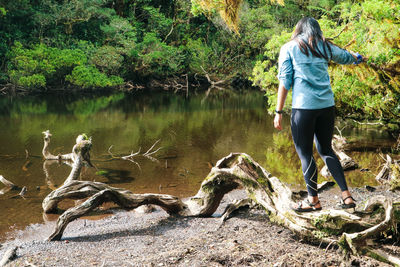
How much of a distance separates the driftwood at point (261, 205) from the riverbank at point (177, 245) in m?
0.15

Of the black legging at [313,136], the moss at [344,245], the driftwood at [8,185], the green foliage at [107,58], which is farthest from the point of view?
the green foliage at [107,58]

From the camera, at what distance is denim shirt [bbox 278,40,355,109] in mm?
3846

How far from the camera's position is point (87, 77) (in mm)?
31469

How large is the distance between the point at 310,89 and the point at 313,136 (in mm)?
504

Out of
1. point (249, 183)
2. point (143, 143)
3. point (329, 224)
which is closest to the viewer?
→ point (329, 224)

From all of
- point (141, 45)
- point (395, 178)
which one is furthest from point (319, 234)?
point (141, 45)

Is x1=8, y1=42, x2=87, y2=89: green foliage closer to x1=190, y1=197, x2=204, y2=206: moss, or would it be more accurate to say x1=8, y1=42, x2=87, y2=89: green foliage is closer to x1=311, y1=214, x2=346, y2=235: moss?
x1=190, y1=197, x2=204, y2=206: moss

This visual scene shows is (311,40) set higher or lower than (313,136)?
higher

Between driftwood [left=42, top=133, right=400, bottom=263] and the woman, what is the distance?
311 millimetres

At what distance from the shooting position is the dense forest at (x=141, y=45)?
48.8ft

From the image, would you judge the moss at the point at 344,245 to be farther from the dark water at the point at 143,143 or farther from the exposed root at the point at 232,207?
the dark water at the point at 143,143

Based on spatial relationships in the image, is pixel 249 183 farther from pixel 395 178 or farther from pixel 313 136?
pixel 395 178

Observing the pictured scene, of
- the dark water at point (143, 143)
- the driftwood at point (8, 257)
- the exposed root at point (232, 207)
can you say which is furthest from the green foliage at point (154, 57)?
the driftwood at point (8, 257)

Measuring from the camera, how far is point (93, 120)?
1883 centimetres
